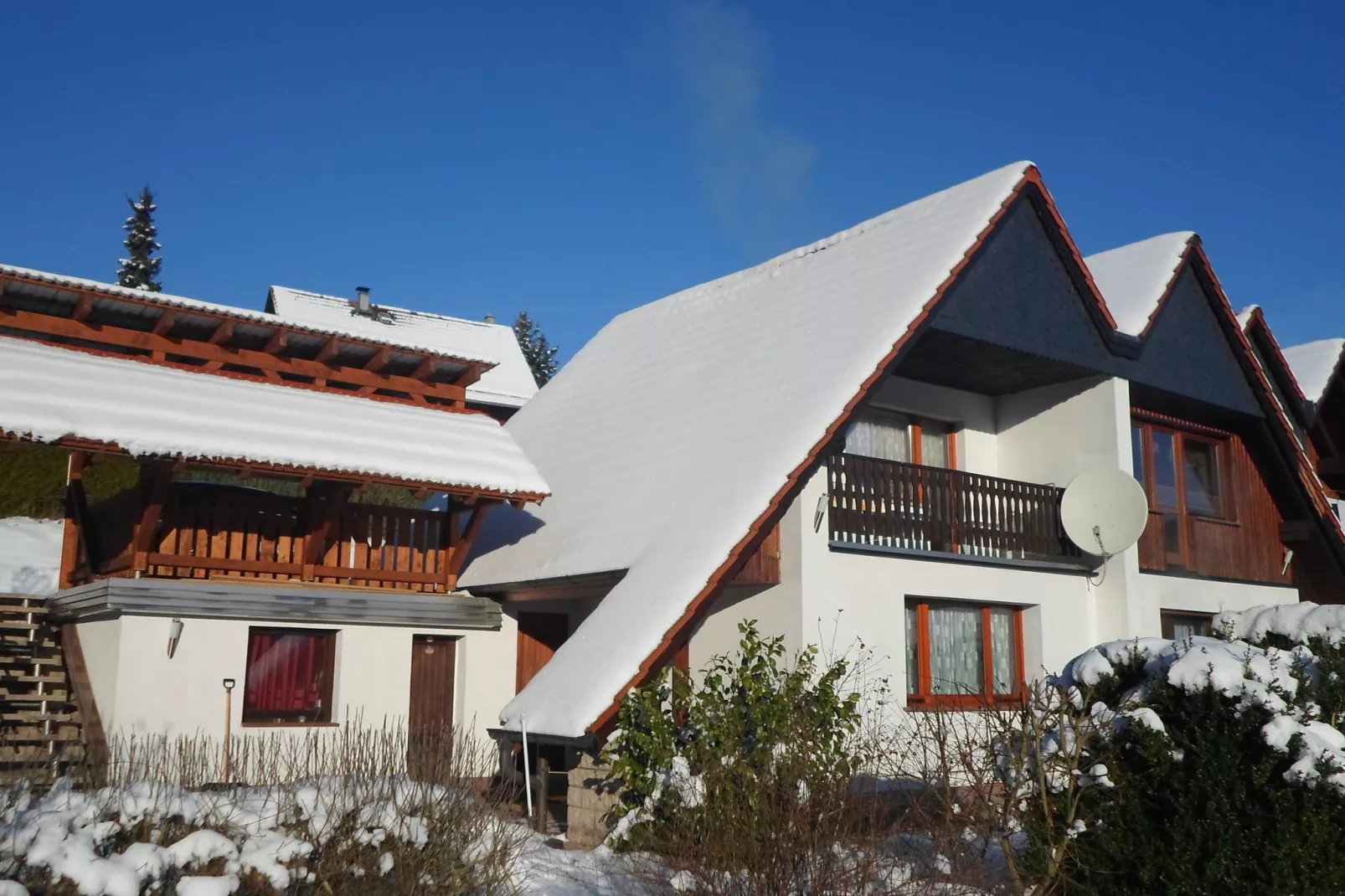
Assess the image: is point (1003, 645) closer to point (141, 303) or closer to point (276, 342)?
point (276, 342)

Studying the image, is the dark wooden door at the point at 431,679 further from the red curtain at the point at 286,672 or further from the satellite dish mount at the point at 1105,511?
the satellite dish mount at the point at 1105,511

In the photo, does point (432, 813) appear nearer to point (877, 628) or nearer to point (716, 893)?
point (716, 893)

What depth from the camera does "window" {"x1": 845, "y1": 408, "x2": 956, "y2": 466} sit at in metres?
16.6

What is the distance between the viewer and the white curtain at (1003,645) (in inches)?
626

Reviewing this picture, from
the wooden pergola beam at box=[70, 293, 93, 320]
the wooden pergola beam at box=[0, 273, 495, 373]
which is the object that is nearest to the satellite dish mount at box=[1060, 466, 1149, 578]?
the wooden pergola beam at box=[0, 273, 495, 373]

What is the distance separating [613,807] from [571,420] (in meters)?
8.57

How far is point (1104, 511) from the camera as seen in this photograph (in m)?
16.2

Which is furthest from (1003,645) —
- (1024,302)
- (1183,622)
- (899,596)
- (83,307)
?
(83,307)

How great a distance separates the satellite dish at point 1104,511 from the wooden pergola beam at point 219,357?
8242 millimetres

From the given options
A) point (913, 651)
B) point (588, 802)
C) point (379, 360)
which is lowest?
point (588, 802)

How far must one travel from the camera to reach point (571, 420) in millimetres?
18922

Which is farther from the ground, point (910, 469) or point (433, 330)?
point (433, 330)

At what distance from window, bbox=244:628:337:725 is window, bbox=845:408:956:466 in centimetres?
698

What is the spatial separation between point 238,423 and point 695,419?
537 cm
